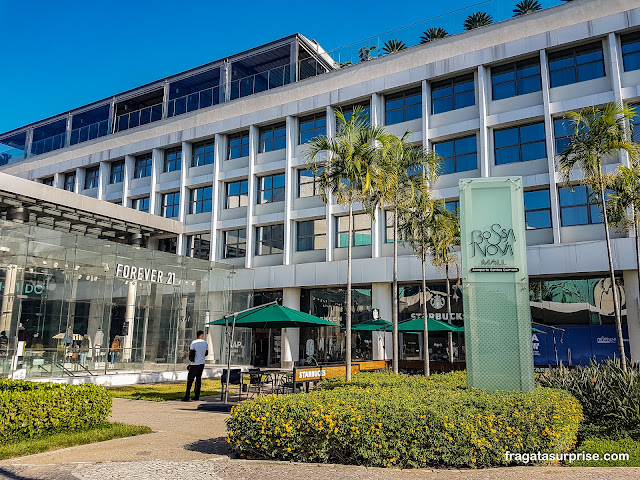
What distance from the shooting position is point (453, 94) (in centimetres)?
2864

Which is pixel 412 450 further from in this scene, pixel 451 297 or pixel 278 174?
pixel 278 174

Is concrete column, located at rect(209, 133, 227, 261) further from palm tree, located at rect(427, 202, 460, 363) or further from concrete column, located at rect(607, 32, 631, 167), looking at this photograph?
concrete column, located at rect(607, 32, 631, 167)

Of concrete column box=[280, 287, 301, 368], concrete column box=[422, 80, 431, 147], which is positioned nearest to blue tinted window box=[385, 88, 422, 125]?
concrete column box=[422, 80, 431, 147]

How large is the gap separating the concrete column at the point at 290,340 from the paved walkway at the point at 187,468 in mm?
22517

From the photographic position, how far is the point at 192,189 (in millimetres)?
36844

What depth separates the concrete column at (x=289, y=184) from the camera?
31516 millimetres

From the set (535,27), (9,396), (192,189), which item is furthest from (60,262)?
(535,27)

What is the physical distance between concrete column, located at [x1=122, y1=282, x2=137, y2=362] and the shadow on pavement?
14390 mm

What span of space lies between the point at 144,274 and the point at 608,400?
61.0ft

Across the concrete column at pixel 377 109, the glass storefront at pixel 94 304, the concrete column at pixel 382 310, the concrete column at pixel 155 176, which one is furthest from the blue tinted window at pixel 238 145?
the concrete column at pixel 382 310

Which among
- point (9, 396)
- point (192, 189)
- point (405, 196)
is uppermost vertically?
point (192, 189)

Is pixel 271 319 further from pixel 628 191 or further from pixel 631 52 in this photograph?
pixel 631 52

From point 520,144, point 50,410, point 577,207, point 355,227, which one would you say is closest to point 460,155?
point 520,144

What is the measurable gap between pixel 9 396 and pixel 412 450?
6.21 metres
